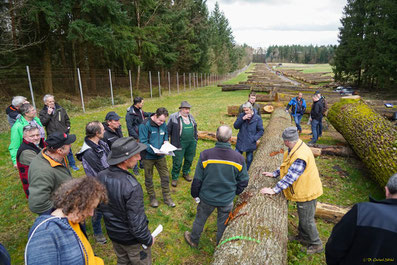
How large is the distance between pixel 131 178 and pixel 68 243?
0.86m

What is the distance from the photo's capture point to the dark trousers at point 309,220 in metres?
3.45

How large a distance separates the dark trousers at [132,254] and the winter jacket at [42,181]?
3.23 ft

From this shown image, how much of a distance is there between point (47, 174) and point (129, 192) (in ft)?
3.87

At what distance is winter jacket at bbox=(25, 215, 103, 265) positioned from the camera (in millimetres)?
1566

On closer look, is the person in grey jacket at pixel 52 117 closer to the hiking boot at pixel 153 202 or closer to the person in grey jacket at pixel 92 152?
the person in grey jacket at pixel 92 152

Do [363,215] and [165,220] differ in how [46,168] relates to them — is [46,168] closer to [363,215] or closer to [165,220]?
[165,220]

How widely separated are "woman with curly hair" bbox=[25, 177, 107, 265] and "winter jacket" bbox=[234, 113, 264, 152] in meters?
4.19

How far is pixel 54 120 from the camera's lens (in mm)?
5602

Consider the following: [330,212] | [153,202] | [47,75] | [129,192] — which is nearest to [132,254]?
[129,192]

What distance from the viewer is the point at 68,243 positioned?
66.9 inches

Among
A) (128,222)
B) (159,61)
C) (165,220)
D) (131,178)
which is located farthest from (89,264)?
(159,61)

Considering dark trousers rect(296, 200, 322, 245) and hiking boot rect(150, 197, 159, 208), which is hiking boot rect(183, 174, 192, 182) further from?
dark trousers rect(296, 200, 322, 245)

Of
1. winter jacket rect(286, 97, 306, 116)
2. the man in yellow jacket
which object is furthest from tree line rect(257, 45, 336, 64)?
the man in yellow jacket

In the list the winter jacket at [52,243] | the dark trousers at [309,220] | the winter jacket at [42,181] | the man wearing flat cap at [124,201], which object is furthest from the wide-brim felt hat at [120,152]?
the dark trousers at [309,220]
